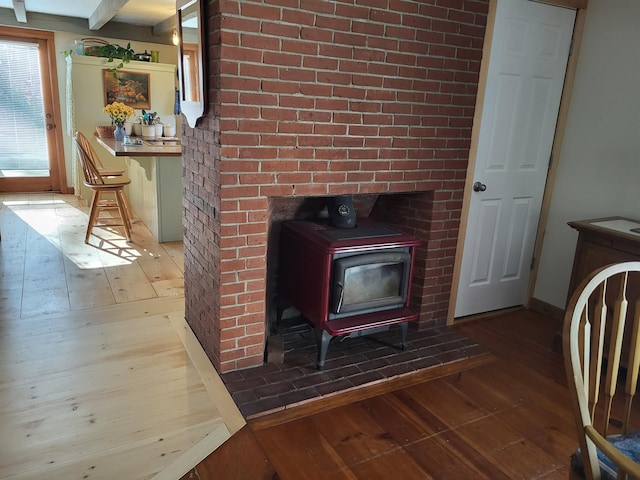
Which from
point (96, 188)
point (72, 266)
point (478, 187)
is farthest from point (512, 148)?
point (96, 188)

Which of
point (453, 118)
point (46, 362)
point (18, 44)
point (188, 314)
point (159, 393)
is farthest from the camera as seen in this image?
point (18, 44)

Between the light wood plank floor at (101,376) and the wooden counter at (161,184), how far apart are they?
657mm

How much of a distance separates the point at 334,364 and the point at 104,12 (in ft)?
15.0

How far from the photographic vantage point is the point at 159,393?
2.12m

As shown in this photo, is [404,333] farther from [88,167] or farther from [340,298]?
[88,167]

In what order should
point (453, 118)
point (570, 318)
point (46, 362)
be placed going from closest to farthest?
1. point (570, 318)
2. point (46, 362)
3. point (453, 118)

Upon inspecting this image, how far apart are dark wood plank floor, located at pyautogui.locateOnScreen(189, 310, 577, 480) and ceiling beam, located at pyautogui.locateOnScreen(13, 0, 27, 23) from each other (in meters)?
4.95

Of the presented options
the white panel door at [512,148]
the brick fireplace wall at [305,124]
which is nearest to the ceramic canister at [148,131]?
the brick fireplace wall at [305,124]

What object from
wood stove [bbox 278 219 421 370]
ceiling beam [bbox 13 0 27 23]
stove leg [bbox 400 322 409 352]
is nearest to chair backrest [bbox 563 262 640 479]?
wood stove [bbox 278 219 421 370]

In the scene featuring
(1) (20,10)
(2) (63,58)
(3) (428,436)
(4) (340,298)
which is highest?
(1) (20,10)

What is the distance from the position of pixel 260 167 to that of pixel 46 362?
1.42 metres

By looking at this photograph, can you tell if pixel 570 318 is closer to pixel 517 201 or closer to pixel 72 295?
pixel 517 201

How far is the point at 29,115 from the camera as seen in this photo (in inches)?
246

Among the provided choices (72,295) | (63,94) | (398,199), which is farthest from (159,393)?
(63,94)
